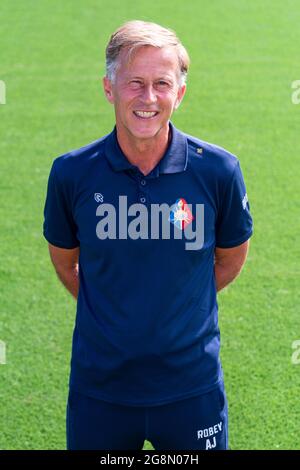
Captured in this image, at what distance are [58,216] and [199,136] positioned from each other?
5.62 m

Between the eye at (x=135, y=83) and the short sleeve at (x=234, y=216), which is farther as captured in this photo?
the short sleeve at (x=234, y=216)

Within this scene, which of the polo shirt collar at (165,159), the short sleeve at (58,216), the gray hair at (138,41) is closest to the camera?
the gray hair at (138,41)

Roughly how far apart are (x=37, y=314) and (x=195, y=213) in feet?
8.99

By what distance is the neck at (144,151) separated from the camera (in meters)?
2.36

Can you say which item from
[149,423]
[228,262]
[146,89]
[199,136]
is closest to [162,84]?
[146,89]

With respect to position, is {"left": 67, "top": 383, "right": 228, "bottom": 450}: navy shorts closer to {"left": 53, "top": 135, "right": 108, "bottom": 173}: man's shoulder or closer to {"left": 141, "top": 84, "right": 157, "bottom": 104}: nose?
{"left": 53, "top": 135, "right": 108, "bottom": 173}: man's shoulder

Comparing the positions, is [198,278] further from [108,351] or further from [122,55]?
[122,55]

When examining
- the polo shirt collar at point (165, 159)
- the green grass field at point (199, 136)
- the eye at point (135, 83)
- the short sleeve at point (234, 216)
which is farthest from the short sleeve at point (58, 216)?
the green grass field at point (199, 136)

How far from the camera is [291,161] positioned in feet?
23.9

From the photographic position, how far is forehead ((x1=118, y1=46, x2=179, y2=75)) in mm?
2219

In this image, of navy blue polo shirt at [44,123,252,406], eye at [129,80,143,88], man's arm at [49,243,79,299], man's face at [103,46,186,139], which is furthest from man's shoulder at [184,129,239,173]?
man's arm at [49,243,79,299]

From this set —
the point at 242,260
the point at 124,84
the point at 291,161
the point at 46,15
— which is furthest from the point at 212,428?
the point at 46,15

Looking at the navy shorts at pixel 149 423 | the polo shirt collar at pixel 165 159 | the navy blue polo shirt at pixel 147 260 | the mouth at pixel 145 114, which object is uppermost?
the mouth at pixel 145 114

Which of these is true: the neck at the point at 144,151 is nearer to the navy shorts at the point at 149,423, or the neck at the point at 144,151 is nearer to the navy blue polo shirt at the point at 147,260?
the navy blue polo shirt at the point at 147,260
